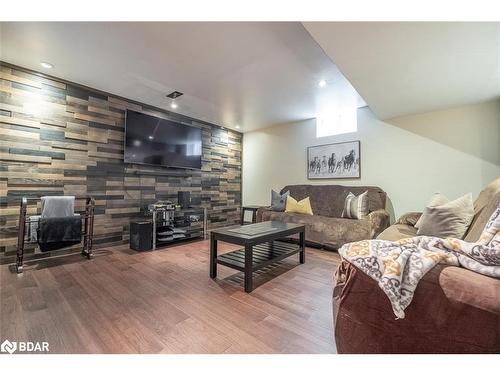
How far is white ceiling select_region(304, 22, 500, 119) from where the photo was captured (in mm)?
1535

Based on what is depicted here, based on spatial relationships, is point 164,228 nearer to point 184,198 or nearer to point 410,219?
point 184,198

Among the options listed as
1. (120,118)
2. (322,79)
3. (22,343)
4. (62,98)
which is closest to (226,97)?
(322,79)

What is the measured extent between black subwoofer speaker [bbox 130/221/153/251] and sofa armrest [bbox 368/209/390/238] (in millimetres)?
3032

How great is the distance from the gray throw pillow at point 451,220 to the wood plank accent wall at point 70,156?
361cm

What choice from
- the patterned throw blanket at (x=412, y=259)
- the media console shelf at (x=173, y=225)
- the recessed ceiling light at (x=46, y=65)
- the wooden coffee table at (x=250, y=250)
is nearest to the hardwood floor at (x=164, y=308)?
the wooden coffee table at (x=250, y=250)

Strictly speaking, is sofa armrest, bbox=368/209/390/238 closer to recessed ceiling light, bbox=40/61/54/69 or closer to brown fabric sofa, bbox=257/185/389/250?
brown fabric sofa, bbox=257/185/389/250

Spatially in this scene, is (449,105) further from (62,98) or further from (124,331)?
(62,98)

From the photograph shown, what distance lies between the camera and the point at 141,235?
10.3 ft

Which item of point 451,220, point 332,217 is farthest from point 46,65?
point 451,220

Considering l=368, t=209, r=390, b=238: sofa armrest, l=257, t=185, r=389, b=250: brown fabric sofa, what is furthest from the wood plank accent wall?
l=368, t=209, r=390, b=238: sofa armrest

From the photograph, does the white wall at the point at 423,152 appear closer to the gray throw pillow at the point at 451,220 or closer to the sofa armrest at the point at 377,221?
the sofa armrest at the point at 377,221

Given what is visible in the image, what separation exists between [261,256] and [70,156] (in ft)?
9.00

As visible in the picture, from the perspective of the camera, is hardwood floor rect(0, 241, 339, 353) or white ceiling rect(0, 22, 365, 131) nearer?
hardwood floor rect(0, 241, 339, 353)
